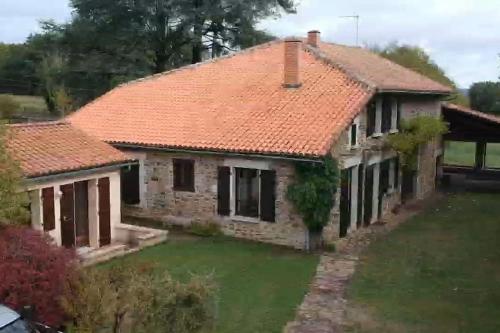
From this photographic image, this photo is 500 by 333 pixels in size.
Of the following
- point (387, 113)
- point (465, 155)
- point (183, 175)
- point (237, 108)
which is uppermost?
point (237, 108)

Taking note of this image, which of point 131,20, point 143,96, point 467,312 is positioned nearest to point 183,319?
point 467,312

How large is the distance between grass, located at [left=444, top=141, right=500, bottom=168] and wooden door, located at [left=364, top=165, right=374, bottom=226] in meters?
17.3

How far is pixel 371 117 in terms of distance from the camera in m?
20.7

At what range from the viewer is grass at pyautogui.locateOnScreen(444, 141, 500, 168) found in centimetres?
3847

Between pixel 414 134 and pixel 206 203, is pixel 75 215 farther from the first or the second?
pixel 414 134

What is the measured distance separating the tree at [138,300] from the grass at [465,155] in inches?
1207

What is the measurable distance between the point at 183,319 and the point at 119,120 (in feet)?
47.4

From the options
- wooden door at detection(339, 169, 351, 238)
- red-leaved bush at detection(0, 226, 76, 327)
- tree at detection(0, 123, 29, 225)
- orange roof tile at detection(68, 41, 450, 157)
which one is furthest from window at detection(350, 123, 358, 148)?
red-leaved bush at detection(0, 226, 76, 327)

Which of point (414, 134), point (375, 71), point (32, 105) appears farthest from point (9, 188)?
point (32, 105)

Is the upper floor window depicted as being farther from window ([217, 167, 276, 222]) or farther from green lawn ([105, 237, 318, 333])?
green lawn ([105, 237, 318, 333])

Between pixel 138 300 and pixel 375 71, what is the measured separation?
18.1 m

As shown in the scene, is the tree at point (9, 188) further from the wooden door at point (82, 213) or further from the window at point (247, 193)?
the window at point (247, 193)

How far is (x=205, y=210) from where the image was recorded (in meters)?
19.0

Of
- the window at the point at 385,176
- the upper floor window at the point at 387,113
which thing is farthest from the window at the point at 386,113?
the window at the point at 385,176
